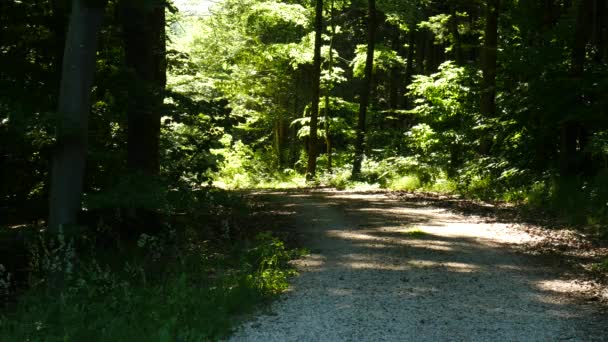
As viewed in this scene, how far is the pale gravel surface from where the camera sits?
5832 millimetres

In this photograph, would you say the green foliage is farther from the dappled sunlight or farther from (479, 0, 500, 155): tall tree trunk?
the dappled sunlight

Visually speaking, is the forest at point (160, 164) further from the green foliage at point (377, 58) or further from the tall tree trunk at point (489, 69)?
the green foliage at point (377, 58)

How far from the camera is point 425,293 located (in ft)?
23.4

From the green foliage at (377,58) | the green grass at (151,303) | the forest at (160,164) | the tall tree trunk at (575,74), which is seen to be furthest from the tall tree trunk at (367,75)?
the green grass at (151,303)

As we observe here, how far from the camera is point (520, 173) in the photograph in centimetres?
1581

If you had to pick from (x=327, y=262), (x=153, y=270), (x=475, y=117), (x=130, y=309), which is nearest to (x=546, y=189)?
(x=475, y=117)

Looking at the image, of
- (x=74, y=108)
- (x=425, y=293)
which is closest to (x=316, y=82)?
(x=74, y=108)

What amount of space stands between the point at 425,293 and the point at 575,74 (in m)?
8.95

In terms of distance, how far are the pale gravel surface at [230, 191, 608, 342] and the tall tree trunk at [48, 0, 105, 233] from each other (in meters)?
3.17

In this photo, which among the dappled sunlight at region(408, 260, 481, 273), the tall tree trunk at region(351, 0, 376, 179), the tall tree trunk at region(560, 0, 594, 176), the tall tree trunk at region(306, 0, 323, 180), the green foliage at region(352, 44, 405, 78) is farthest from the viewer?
the green foliage at region(352, 44, 405, 78)

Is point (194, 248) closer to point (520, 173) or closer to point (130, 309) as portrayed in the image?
point (130, 309)

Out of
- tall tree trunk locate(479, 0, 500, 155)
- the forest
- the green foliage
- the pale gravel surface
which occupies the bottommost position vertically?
the pale gravel surface

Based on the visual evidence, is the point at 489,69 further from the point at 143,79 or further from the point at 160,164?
the point at 143,79

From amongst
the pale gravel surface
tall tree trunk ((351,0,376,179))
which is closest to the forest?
the pale gravel surface
